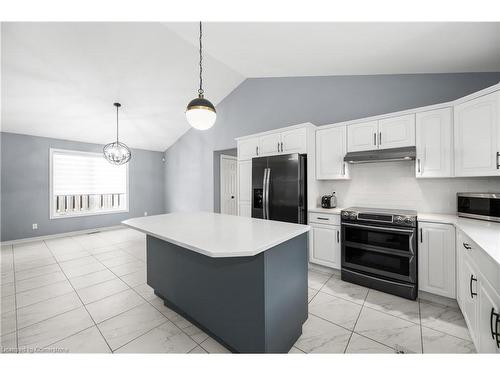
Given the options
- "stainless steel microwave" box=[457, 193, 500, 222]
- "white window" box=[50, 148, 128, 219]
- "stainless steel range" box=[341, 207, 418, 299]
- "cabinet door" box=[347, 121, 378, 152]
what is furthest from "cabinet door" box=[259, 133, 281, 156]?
"white window" box=[50, 148, 128, 219]

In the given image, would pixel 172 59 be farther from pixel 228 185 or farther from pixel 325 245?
pixel 325 245

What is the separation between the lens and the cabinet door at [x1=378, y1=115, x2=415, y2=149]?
2.50 m

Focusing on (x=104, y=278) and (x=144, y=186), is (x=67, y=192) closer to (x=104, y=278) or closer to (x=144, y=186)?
(x=144, y=186)

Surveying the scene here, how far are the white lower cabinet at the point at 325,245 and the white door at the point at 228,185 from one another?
2779 millimetres

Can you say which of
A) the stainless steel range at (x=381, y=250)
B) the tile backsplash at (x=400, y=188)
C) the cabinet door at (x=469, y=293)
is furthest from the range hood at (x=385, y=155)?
the cabinet door at (x=469, y=293)

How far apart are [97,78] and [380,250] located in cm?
503

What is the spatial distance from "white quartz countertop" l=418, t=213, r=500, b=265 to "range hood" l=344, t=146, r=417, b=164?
0.73 meters

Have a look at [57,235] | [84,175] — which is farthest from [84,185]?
[57,235]

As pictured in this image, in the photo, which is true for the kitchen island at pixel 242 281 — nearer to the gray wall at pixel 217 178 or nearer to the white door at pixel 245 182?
the white door at pixel 245 182

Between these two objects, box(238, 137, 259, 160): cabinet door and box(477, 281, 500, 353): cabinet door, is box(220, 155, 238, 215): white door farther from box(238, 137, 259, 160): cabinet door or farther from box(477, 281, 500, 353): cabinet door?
box(477, 281, 500, 353): cabinet door

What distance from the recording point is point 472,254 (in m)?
1.55

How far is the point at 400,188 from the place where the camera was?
283cm
